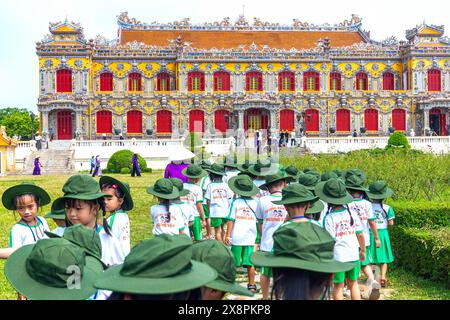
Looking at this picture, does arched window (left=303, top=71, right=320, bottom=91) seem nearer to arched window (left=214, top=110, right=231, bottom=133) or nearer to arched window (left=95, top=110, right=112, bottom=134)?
arched window (left=214, top=110, right=231, bottom=133)

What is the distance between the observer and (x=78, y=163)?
36938 millimetres

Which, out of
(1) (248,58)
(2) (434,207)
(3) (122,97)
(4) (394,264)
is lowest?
(4) (394,264)

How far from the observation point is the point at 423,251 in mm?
9781

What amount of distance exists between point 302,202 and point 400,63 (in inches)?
1853

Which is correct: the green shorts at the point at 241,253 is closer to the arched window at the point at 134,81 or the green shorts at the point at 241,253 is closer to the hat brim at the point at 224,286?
the hat brim at the point at 224,286

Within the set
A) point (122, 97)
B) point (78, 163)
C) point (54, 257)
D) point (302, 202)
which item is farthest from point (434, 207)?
point (122, 97)

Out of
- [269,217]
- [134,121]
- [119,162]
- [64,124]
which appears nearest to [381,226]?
[269,217]

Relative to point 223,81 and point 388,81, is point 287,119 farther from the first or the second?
point 388,81

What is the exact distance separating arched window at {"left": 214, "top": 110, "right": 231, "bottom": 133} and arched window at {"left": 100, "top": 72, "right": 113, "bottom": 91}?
875cm

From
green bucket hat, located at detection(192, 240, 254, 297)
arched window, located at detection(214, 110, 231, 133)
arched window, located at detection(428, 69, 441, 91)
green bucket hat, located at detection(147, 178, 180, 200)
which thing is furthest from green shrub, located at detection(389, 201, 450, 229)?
arched window, located at detection(428, 69, 441, 91)

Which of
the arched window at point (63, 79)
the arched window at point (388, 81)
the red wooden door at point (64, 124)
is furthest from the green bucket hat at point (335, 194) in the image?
the arched window at point (388, 81)

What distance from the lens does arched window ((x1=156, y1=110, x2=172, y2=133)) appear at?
47.2m

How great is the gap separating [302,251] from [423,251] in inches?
257

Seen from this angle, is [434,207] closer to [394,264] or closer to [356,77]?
[394,264]
